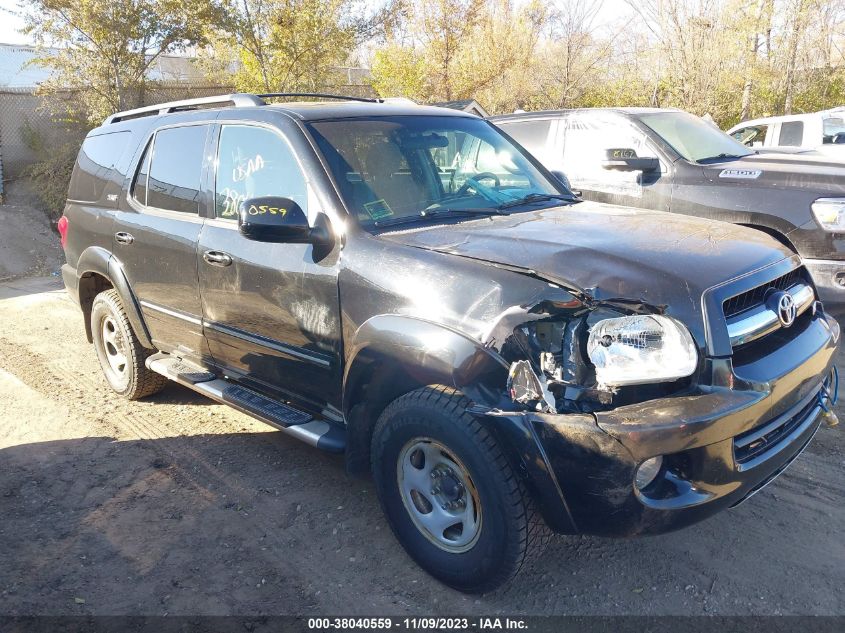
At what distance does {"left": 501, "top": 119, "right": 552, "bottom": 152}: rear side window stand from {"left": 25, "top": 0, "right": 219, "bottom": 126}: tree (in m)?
8.30

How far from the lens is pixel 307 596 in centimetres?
297

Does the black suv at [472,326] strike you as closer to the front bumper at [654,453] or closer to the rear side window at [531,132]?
the front bumper at [654,453]

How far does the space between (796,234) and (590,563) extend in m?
3.77

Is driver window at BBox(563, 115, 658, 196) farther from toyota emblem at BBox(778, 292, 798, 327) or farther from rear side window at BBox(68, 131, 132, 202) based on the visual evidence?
rear side window at BBox(68, 131, 132, 202)

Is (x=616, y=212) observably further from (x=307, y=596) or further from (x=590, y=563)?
(x=307, y=596)

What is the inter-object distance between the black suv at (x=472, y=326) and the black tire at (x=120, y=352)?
713mm

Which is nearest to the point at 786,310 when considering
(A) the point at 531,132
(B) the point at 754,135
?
(A) the point at 531,132

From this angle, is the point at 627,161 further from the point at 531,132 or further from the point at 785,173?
the point at 531,132

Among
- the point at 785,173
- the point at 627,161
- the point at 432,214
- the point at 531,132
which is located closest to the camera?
the point at 432,214

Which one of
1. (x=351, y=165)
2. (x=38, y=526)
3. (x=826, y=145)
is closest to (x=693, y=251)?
(x=351, y=165)

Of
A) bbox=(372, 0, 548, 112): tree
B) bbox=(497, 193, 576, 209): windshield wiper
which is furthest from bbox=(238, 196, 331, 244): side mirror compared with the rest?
bbox=(372, 0, 548, 112): tree

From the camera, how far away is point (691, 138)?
22.5ft

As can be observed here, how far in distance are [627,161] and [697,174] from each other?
65cm

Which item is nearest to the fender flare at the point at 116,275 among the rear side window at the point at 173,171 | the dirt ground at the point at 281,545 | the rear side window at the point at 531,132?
the rear side window at the point at 173,171
